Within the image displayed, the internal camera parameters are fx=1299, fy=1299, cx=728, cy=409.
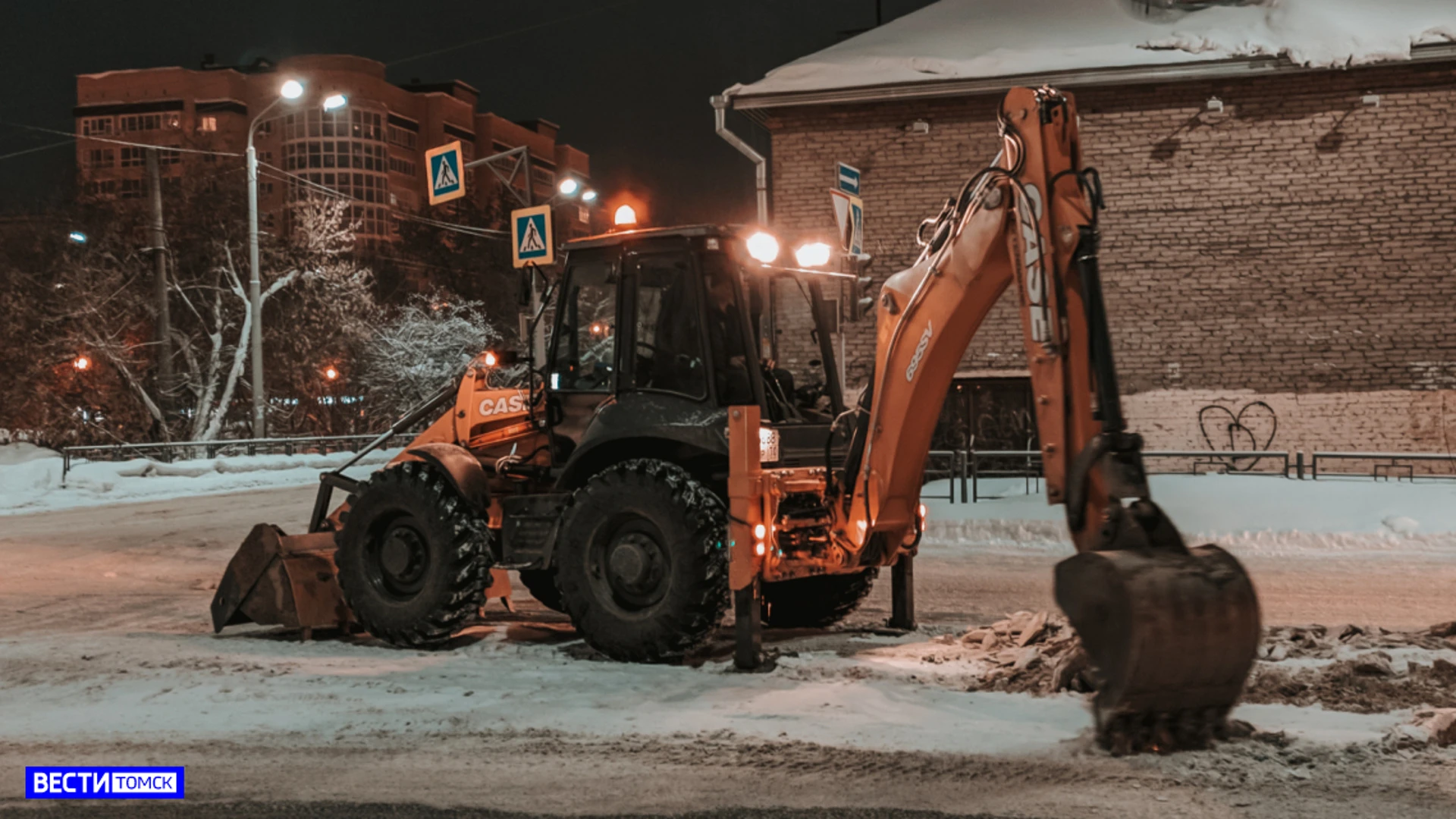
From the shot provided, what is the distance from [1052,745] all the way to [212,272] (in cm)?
3423

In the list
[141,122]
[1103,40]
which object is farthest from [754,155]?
[141,122]

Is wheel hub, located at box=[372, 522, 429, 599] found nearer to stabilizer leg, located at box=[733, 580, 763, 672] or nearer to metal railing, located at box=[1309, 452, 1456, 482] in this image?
stabilizer leg, located at box=[733, 580, 763, 672]

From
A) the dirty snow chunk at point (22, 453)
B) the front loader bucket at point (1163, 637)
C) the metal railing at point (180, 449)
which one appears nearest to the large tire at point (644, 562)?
the front loader bucket at point (1163, 637)

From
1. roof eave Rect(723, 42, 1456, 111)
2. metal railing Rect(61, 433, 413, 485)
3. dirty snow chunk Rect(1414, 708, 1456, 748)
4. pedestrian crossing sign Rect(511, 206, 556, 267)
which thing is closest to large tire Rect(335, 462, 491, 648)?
dirty snow chunk Rect(1414, 708, 1456, 748)

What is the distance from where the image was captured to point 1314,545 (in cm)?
1388

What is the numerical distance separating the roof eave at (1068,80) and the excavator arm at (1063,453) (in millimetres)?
12428

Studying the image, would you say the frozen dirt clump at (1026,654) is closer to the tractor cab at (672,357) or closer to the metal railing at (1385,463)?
the tractor cab at (672,357)

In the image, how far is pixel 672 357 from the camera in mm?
8281

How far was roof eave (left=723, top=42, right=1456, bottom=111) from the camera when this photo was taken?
18.4m

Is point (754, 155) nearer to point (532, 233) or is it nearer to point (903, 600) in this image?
point (532, 233)

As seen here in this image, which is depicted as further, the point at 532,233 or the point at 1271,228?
the point at 532,233

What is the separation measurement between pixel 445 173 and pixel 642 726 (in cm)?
1557

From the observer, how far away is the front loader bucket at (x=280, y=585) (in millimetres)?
9273

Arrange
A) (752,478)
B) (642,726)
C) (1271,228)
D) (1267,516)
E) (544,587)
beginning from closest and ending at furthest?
(642,726), (752,478), (544,587), (1267,516), (1271,228)
